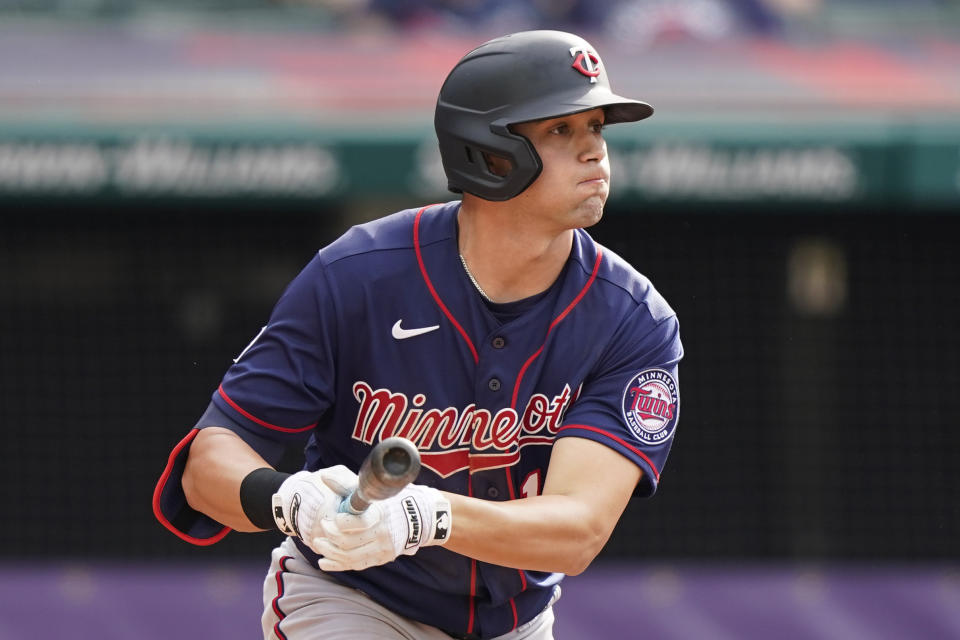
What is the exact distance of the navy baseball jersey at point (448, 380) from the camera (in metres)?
2.99

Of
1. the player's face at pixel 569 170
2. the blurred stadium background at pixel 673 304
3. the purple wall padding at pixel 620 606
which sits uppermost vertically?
the player's face at pixel 569 170

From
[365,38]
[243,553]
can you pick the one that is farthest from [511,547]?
[365,38]

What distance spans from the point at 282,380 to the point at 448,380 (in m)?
0.33

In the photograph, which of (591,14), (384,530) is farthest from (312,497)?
(591,14)

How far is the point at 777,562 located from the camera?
25.5ft

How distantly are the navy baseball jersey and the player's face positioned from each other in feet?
0.63

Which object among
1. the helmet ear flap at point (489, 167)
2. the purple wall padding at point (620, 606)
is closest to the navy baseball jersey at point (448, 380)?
the helmet ear flap at point (489, 167)

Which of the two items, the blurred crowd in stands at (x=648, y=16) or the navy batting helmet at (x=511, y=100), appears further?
the blurred crowd in stands at (x=648, y=16)

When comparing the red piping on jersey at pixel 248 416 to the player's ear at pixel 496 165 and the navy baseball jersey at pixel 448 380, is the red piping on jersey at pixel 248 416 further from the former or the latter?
the player's ear at pixel 496 165

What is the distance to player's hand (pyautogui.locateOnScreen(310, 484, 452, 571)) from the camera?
8.29 feet

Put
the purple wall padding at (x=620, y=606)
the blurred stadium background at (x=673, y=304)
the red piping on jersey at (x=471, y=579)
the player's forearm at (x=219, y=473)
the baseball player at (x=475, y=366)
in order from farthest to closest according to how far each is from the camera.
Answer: the blurred stadium background at (x=673, y=304), the purple wall padding at (x=620, y=606), the red piping on jersey at (x=471, y=579), the baseball player at (x=475, y=366), the player's forearm at (x=219, y=473)

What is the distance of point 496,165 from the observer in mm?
3062

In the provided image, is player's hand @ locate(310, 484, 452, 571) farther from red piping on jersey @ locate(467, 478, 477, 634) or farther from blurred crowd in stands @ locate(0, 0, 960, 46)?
blurred crowd in stands @ locate(0, 0, 960, 46)

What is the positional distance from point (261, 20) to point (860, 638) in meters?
4.32
